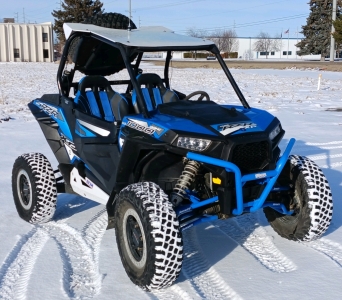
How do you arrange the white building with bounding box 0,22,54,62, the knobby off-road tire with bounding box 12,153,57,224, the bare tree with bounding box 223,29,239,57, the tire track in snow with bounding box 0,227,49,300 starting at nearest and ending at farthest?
the tire track in snow with bounding box 0,227,49,300, the knobby off-road tire with bounding box 12,153,57,224, the white building with bounding box 0,22,54,62, the bare tree with bounding box 223,29,239,57

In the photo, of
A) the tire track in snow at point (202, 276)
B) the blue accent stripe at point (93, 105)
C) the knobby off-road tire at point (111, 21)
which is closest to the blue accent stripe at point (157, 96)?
the blue accent stripe at point (93, 105)

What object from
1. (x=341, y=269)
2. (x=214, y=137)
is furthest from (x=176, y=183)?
(x=341, y=269)

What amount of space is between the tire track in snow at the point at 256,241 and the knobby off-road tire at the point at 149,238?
35.5 inches

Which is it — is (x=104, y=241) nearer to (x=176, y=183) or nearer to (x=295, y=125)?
(x=176, y=183)

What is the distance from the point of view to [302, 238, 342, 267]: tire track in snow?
4.03m

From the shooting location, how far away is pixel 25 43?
69.6 m

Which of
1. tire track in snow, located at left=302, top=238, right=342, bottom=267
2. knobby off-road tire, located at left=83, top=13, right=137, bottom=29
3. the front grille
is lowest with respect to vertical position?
tire track in snow, located at left=302, top=238, right=342, bottom=267

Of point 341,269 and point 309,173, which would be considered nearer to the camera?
point 341,269

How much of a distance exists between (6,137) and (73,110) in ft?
15.3

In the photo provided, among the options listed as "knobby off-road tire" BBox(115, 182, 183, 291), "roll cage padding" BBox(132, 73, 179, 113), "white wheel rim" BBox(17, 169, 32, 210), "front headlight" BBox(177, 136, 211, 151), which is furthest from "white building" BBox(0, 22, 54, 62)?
"front headlight" BBox(177, 136, 211, 151)

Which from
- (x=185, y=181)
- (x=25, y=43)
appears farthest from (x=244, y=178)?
(x=25, y=43)

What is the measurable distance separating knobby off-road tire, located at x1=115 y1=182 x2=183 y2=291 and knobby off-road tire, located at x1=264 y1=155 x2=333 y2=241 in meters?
1.25

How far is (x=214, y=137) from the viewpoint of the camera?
11.7 feet

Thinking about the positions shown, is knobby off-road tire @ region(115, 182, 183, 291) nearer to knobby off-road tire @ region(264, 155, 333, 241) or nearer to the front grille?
the front grille
